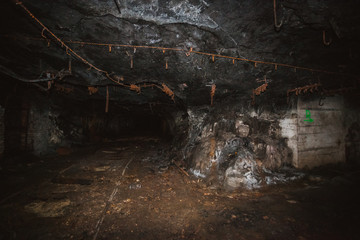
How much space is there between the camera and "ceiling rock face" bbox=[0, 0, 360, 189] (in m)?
2.93

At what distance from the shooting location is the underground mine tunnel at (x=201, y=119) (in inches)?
122

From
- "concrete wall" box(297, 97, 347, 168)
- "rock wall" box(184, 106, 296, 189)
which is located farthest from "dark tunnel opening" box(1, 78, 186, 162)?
"concrete wall" box(297, 97, 347, 168)

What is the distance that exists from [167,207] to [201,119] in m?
5.12

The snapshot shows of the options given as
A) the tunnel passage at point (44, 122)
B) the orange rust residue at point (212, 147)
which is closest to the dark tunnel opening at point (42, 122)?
the tunnel passage at point (44, 122)

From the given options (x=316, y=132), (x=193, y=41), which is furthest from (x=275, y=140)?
(x=193, y=41)

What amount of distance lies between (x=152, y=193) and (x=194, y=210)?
5.09ft

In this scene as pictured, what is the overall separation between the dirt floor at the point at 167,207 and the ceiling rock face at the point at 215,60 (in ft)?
3.20

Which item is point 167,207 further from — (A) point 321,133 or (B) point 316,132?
(A) point 321,133

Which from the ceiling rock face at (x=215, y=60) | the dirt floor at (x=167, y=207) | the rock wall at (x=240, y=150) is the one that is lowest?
the dirt floor at (x=167, y=207)

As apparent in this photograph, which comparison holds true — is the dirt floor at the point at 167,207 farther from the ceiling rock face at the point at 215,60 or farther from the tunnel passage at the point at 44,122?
the tunnel passage at the point at 44,122

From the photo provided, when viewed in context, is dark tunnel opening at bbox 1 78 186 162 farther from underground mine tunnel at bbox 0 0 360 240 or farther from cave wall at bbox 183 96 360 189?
cave wall at bbox 183 96 360 189

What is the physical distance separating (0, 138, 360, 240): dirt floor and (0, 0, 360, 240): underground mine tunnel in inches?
1.4

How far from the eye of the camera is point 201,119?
839 centimetres

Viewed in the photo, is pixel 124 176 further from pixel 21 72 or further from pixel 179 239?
pixel 21 72
